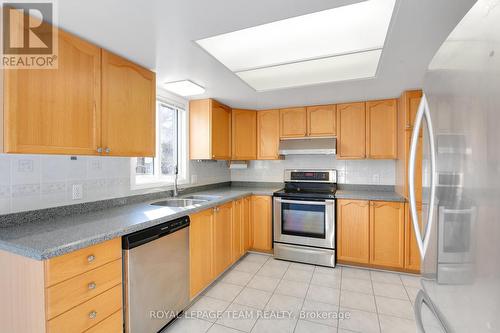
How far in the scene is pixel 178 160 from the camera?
305cm

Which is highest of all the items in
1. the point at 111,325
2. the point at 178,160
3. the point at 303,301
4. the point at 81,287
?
the point at 178,160

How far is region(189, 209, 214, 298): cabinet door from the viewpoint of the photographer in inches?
83.6

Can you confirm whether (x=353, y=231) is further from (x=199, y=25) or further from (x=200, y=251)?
(x=199, y=25)

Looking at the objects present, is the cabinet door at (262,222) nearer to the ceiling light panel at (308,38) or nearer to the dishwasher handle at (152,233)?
the dishwasher handle at (152,233)

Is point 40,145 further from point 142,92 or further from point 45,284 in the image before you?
point 142,92

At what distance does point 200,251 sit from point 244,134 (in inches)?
76.2

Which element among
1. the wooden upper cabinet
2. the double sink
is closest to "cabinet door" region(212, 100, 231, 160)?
the wooden upper cabinet

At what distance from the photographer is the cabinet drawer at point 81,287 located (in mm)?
1115

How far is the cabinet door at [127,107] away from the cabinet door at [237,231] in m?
1.29

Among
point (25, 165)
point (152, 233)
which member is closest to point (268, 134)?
point (152, 233)

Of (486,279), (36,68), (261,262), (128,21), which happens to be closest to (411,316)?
(261,262)

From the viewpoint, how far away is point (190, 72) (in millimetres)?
2131

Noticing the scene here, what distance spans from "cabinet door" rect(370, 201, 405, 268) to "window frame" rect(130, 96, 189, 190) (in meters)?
2.37

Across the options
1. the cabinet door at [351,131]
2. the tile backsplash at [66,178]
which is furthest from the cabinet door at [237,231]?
the cabinet door at [351,131]
